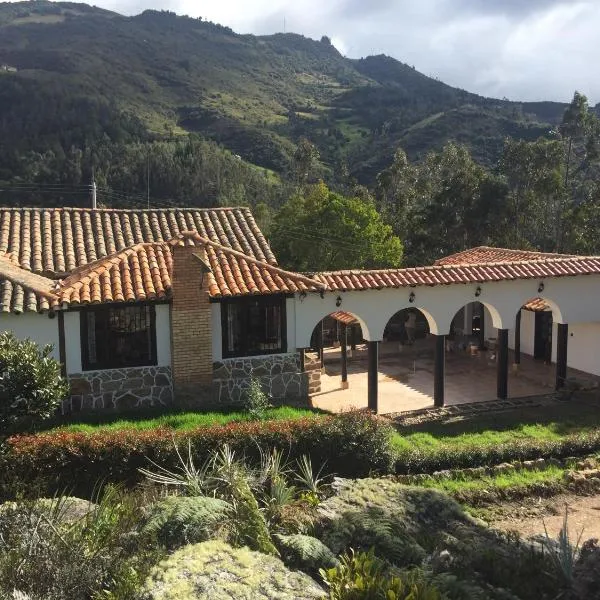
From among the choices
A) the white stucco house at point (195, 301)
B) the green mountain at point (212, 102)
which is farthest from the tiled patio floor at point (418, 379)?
the green mountain at point (212, 102)

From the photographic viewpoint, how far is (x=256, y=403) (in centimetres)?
1350

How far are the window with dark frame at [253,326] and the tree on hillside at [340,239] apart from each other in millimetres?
13904

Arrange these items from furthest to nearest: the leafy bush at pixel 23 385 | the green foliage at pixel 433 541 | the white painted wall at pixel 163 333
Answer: the white painted wall at pixel 163 333, the leafy bush at pixel 23 385, the green foliage at pixel 433 541

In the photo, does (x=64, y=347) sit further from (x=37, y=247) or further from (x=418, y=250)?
(x=418, y=250)

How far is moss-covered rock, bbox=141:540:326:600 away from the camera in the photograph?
5.23 meters

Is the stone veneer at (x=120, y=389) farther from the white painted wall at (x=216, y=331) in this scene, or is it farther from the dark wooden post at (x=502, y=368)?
the dark wooden post at (x=502, y=368)

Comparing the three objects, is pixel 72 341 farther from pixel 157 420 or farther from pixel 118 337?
pixel 157 420

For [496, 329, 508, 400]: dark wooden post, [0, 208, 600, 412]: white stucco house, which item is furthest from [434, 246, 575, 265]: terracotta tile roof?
[496, 329, 508, 400]: dark wooden post

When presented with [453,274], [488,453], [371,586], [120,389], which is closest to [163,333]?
[120,389]

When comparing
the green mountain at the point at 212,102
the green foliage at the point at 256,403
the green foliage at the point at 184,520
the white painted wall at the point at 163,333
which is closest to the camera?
the green foliage at the point at 184,520

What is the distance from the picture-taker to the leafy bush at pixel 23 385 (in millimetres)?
9266

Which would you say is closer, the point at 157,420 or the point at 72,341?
the point at 157,420

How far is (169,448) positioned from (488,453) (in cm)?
635

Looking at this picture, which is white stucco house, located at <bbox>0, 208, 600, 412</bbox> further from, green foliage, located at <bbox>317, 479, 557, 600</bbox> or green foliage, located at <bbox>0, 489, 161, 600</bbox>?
green foliage, located at <bbox>0, 489, 161, 600</bbox>
